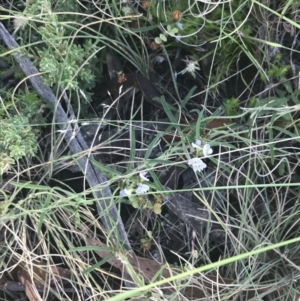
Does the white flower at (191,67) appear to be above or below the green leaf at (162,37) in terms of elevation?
below

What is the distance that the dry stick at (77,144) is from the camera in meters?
0.98

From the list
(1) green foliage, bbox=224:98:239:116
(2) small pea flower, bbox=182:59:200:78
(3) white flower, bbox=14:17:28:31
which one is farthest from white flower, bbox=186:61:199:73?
(3) white flower, bbox=14:17:28:31

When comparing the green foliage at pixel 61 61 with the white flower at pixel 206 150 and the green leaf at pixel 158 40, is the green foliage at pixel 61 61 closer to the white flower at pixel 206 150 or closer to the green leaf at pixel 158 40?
the green leaf at pixel 158 40

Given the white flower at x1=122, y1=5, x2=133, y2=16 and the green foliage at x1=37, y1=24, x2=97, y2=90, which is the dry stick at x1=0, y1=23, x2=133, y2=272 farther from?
the white flower at x1=122, y1=5, x2=133, y2=16

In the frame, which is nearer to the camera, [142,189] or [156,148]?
[142,189]

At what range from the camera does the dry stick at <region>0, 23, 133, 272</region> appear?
976 millimetres

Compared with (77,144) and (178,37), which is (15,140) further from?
(178,37)

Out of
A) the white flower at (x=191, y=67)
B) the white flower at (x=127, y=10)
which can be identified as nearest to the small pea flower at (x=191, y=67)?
the white flower at (x=191, y=67)

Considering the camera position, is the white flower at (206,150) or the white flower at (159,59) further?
the white flower at (159,59)

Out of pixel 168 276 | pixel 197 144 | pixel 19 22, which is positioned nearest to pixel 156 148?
pixel 197 144

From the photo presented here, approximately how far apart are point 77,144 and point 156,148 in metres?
0.17

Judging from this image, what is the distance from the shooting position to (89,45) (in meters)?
0.97

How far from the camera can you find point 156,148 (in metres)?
1.05

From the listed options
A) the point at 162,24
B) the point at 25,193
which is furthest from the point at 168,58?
the point at 25,193
